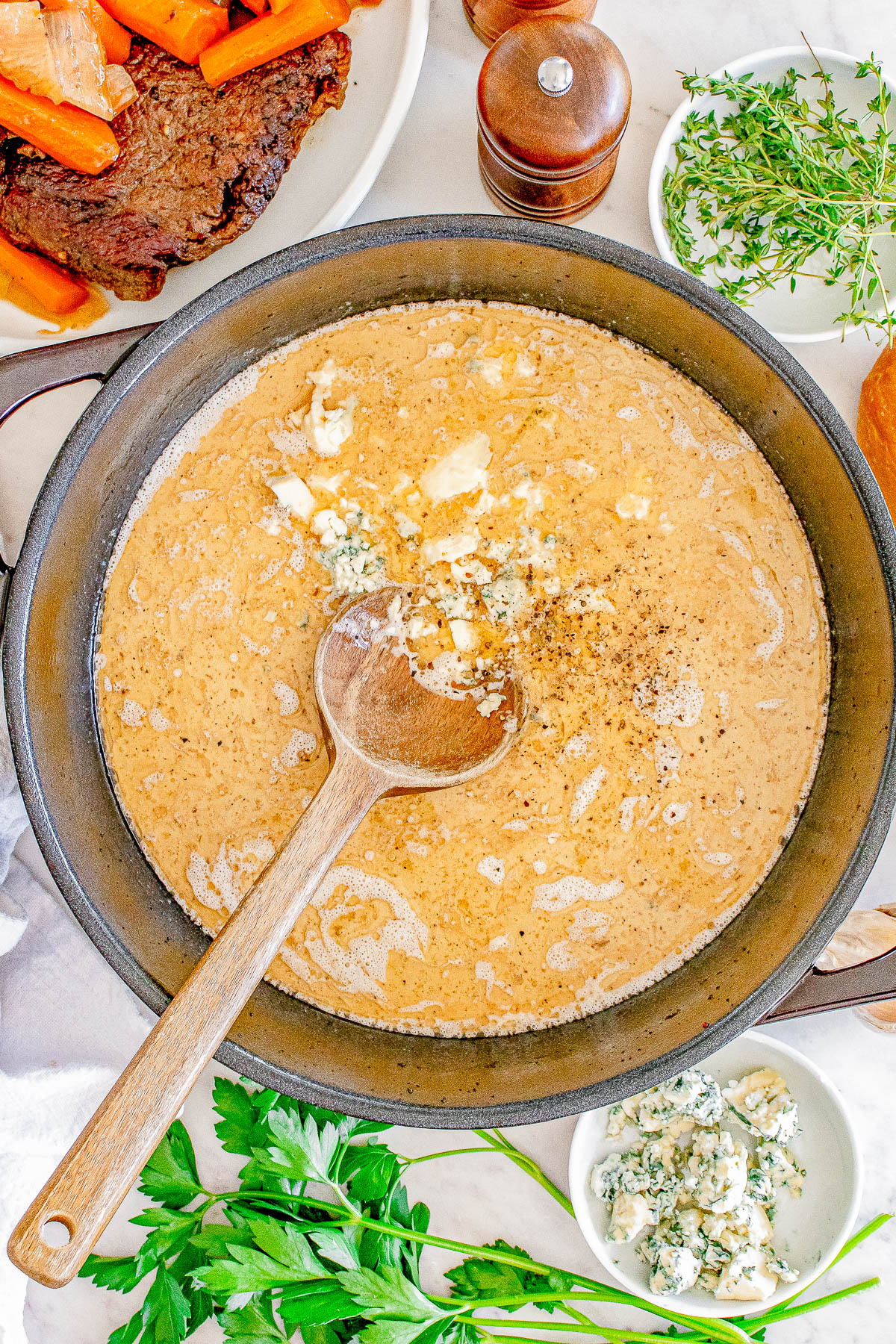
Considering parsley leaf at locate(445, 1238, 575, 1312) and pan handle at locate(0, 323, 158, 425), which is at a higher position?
pan handle at locate(0, 323, 158, 425)

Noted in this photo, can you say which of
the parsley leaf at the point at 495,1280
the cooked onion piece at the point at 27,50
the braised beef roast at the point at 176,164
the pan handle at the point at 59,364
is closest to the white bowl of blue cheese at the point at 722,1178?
the parsley leaf at the point at 495,1280

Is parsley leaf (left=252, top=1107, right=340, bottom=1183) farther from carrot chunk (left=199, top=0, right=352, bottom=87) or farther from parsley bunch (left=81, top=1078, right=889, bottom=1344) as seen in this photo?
carrot chunk (left=199, top=0, right=352, bottom=87)

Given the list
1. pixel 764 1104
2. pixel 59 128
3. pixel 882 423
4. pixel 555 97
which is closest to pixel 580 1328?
pixel 764 1104

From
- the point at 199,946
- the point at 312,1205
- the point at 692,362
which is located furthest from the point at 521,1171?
the point at 692,362

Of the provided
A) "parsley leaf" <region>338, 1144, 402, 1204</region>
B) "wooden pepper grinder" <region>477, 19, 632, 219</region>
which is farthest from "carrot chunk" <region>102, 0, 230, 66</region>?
"parsley leaf" <region>338, 1144, 402, 1204</region>

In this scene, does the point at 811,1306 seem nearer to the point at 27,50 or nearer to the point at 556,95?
the point at 556,95

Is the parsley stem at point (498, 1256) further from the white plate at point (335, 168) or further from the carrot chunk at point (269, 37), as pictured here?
the carrot chunk at point (269, 37)

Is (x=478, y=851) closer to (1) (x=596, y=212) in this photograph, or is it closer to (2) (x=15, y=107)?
(1) (x=596, y=212)

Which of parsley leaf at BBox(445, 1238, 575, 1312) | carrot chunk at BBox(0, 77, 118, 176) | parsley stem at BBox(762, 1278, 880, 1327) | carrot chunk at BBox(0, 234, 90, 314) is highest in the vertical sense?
carrot chunk at BBox(0, 77, 118, 176)
